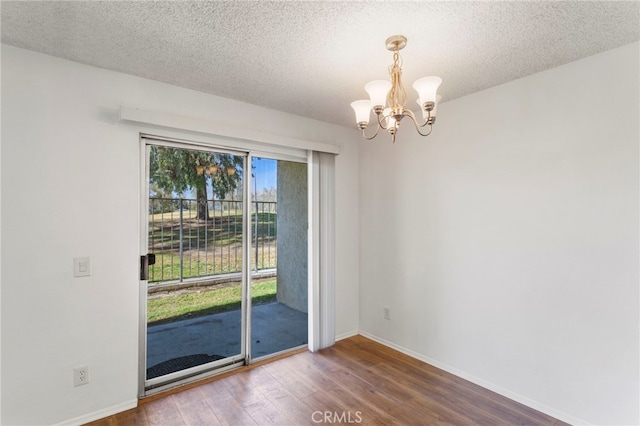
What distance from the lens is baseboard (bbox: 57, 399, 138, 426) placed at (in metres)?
2.10

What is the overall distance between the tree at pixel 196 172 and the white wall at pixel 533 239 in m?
1.77

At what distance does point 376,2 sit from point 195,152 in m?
1.91

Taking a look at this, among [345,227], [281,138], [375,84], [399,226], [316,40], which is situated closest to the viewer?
[375,84]

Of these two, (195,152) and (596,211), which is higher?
(195,152)

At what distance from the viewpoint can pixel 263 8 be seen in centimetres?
159

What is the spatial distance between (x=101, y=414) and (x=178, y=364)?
0.59 m

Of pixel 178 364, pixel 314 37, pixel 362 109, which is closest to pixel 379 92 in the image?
pixel 362 109

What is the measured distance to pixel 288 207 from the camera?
332 cm

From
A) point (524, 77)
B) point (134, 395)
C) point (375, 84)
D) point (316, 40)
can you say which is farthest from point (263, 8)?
point (134, 395)

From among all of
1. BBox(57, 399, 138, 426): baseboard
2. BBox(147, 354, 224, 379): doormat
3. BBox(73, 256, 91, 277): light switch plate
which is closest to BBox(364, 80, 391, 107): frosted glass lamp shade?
BBox(73, 256, 91, 277): light switch plate

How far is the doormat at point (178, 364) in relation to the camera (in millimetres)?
2559

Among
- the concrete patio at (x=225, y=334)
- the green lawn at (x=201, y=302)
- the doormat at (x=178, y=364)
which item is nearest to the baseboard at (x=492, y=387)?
the concrete patio at (x=225, y=334)

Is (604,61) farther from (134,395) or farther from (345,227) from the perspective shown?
(134,395)

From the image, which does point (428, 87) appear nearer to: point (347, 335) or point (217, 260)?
point (217, 260)
